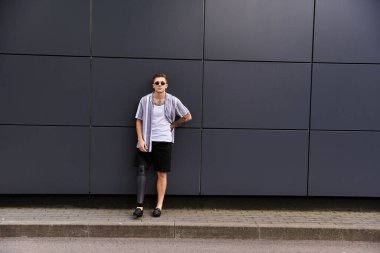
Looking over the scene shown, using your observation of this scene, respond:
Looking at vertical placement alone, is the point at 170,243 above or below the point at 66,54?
below

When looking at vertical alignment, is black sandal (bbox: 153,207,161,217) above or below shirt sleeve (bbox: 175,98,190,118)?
below

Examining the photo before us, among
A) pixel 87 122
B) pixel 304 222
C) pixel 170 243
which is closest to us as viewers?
pixel 170 243

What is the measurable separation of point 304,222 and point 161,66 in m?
2.81

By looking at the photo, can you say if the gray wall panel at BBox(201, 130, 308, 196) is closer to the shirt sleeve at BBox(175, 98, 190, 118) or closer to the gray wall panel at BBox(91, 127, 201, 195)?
the gray wall panel at BBox(91, 127, 201, 195)

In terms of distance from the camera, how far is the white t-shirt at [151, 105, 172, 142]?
5.84 metres

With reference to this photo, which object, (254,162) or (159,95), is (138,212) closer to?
(159,95)

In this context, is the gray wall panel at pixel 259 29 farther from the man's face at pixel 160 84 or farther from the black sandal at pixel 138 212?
the black sandal at pixel 138 212

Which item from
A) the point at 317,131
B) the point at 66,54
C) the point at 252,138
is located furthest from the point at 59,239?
the point at 317,131

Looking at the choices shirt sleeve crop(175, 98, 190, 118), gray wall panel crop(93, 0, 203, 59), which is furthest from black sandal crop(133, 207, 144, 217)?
gray wall panel crop(93, 0, 203, 59)

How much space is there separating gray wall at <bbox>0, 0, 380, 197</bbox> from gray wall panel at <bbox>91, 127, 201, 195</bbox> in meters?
0.01

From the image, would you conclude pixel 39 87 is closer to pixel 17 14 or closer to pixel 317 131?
pixel 17 14

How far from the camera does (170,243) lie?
5.21m

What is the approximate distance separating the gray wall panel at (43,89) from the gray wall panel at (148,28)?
47 centimetres

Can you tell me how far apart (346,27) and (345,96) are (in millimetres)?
959
